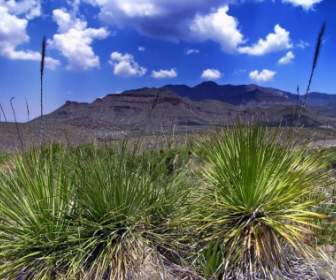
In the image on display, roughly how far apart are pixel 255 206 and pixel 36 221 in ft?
7.01

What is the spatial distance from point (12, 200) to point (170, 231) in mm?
1610

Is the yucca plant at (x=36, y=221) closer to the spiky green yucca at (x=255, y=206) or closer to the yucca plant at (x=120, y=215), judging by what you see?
the yucca plant at (x=120, y=215)


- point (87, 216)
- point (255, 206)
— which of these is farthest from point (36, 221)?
point (255, 206)

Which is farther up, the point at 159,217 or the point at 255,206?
the point at 255,206

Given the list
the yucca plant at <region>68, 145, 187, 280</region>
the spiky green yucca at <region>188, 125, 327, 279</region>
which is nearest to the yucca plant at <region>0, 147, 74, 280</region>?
the yucca plant at <region>68, 145, 187, 280</region>

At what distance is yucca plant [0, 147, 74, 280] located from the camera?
4.54 m

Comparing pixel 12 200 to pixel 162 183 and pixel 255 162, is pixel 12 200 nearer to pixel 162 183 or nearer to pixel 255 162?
pixel 162 183

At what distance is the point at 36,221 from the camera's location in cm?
475

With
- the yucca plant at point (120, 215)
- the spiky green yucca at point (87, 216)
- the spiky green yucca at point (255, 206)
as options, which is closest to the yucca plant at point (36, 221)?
the spiky green yucca at point (87, 216)

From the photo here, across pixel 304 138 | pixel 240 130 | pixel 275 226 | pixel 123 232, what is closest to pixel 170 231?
pixel 123 232

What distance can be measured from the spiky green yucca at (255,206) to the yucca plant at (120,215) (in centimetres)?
35

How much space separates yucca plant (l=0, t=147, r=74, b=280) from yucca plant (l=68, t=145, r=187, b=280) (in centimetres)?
16

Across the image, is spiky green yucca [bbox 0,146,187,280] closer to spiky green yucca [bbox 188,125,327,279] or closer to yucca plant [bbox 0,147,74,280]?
yucca plant [bbox 0,147,74,280]

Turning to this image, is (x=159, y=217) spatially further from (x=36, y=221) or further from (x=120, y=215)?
(x=36, y=221)
